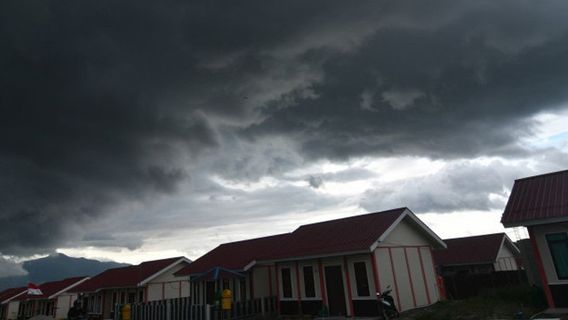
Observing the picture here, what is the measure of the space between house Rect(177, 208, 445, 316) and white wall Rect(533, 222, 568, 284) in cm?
631

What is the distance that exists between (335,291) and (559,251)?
396 inches

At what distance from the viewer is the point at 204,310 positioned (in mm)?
21453

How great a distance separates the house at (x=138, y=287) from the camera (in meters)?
34.7

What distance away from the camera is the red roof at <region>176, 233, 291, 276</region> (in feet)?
89.7

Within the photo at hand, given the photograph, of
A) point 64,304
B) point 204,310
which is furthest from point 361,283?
point 64,304

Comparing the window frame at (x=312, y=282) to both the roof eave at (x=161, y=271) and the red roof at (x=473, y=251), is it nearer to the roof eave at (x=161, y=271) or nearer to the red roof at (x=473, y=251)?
the roof eave at (x=161, y=271)

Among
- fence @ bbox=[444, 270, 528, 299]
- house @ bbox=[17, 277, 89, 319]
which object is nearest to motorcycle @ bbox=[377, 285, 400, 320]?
fence @ bbox=[444, 270, 528, 299]

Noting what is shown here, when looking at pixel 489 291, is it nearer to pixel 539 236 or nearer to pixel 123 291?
pixel 539 236

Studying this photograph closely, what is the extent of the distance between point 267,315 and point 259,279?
3510mm

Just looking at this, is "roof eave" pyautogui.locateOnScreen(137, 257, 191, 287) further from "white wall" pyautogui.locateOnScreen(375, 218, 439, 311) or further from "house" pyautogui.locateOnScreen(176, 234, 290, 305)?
"white wall" pyautogui.locateOnScreen(375, 218, 439, 311)

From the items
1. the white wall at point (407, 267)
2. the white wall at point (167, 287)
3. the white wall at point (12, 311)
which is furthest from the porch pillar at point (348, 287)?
the white wall at point (12, 311)

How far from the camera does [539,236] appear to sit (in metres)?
15.8

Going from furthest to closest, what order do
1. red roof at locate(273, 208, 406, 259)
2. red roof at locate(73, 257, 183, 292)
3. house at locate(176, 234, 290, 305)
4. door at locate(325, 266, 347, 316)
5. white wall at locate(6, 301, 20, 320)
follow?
white wall at locate(6, 301, 20, 320) → red roof at locate(73, 257, 183, 292) → house at locate(176, 234, 290, 305) → door at locate(325, 266, 347, 316) → red roof at locate(273, 208, 406, 259)

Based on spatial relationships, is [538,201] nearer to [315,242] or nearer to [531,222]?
[531,222]
